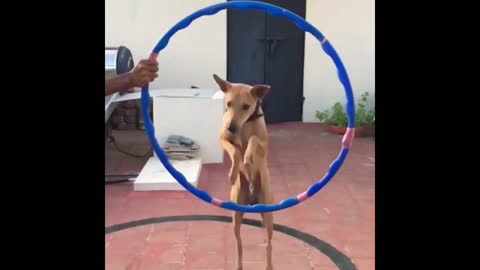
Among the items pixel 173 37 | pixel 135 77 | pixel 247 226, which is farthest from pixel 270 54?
pixel 135 77

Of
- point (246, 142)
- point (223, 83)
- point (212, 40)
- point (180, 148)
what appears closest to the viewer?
point (223, 83)

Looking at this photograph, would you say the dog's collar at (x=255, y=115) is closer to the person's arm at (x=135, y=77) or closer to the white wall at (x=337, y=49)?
the person's arm at (x=135, y=77)

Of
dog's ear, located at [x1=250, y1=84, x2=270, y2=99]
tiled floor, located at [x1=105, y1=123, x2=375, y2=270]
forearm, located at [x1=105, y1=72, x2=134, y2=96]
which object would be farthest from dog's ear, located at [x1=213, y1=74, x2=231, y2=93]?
tiled floor, located at [x1=105, y1=123, x2=375, y2=270]

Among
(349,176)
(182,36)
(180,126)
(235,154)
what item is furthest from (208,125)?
(235,154)

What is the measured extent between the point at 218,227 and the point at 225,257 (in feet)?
1.72

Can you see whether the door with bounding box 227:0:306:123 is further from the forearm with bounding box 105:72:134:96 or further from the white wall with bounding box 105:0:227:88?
the forearm with bounding box 105:72:134:96

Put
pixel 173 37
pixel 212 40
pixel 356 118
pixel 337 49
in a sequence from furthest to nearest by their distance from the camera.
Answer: pixel 337 49, pixel 212 40, pixel 173 37, pixel 356 118

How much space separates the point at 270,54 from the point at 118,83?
5029 mm

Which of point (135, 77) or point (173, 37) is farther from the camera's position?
point (173, 37)

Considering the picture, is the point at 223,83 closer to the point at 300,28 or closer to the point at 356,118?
the point at 300,28

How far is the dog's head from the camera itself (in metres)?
2.59

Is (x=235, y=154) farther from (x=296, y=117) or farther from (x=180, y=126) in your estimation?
(x=296, y=117)

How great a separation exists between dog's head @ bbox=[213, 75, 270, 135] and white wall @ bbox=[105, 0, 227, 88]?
472cm

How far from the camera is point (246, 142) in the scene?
273cm
